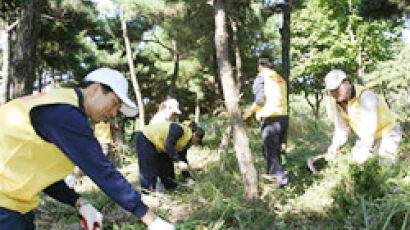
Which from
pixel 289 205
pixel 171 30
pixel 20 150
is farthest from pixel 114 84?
pixel 171 30

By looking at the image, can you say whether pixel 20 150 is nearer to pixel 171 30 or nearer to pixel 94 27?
pixel 171 30

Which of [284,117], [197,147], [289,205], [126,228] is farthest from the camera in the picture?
[197,147]

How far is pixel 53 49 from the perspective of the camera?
10.8 metres

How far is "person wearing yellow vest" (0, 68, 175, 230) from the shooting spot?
1.44 meters

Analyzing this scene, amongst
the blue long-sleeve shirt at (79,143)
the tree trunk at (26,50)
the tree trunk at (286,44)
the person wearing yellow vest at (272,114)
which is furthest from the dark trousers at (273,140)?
the tree trunk at (26,50)

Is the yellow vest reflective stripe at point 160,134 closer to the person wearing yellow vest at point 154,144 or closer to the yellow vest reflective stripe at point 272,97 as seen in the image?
the person wearing yellow vest at point 154,144

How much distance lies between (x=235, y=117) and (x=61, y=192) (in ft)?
6.06

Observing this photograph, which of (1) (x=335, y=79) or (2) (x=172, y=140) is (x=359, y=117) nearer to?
(1) (x=335, y=79)

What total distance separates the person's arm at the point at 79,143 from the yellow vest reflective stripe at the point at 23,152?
0.05 m

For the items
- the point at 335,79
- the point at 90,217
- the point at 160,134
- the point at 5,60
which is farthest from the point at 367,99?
the point at 5,60

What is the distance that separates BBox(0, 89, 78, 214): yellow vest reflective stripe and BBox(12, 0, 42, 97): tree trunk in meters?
3.75

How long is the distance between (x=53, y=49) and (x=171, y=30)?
5.43 metres

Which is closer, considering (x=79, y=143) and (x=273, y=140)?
(x=79, y=143)

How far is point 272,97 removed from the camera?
3744 mm
